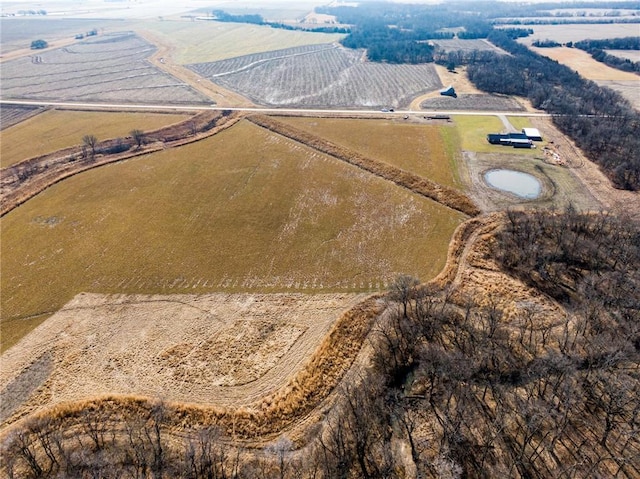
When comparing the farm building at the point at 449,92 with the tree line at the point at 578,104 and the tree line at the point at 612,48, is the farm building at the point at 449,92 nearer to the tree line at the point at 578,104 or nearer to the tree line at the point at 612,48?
A: the tree line at the point at 578,104

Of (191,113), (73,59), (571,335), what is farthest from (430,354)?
(73,59)

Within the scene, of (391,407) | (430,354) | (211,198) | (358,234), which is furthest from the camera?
(211,198)

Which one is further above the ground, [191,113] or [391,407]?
[191,113]

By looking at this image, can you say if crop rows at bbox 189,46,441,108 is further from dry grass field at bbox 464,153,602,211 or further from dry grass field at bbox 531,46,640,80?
dry grass field at bbox 531,46,640,80

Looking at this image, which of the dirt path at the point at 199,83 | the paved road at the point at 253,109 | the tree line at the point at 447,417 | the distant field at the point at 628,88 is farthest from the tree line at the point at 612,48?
the dirt path at the point at 199,83

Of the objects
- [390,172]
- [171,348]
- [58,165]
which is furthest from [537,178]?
[58,165]

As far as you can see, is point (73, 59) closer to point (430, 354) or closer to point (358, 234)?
point (358, 234)

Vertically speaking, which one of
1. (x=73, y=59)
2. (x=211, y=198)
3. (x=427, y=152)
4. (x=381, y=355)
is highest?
(x=73, y=59)
